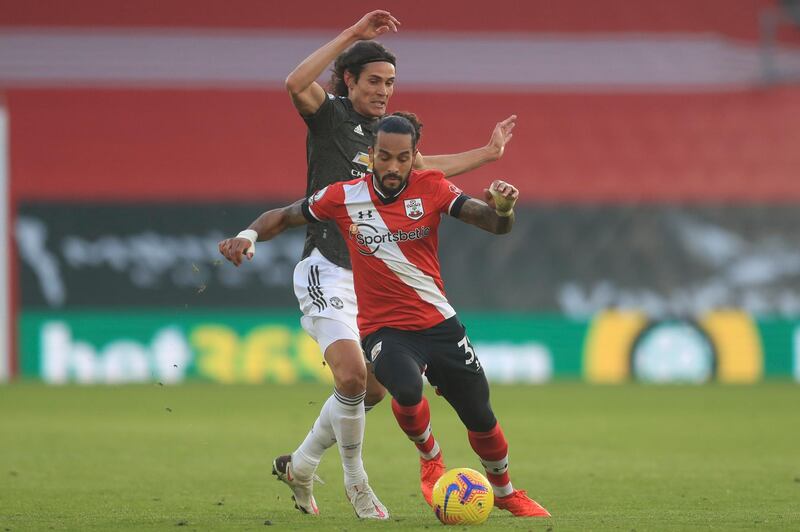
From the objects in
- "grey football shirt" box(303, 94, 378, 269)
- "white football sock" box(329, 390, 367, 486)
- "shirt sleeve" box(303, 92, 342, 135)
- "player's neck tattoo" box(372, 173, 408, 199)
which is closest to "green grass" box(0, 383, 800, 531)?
"white football sock" box(329, 390, 367, 486)

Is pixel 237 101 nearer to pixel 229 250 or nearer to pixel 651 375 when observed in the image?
pixel 651 375

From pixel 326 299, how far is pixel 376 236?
0.64 metres

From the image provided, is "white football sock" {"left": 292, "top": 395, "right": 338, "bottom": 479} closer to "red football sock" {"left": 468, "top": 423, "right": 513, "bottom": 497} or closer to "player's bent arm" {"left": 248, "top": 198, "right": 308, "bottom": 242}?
"red football sock" {"left": 468, "top": 423, "right": 513, "bottom": 497}

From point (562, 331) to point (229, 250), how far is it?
577 inches

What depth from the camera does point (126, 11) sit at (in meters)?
24.1

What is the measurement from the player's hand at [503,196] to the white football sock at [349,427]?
1380 mm

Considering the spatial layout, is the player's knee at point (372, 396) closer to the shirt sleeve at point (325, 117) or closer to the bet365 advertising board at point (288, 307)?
the shirt sleeve at point (325, 117)

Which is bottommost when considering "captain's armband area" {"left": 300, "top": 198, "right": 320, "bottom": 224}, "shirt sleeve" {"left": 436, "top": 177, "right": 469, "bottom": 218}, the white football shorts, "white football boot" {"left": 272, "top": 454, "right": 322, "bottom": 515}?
"white football boot" {"left": 272, "top": 454, "right": 322, "bottom": 515}

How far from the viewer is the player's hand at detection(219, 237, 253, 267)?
6.95 meters

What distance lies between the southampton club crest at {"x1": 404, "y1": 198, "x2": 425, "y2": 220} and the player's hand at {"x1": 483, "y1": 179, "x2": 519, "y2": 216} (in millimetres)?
539

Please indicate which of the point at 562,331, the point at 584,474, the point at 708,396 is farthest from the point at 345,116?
the point at 562,331

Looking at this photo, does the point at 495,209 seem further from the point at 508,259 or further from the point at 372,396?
the point at 508,259

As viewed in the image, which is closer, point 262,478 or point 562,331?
point 262,478

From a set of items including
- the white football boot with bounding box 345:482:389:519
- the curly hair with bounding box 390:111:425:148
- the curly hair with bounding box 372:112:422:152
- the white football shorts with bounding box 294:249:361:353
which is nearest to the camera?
the curly hair with bounding box 372:112:422:152
